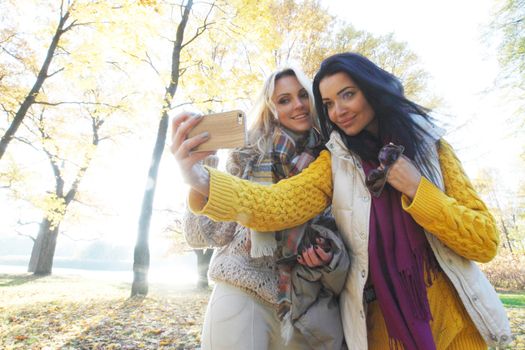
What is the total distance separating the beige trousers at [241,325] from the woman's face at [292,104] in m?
1.05

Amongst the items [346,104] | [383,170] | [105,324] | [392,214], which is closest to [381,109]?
[346,104]

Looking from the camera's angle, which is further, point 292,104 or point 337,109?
point 292,104

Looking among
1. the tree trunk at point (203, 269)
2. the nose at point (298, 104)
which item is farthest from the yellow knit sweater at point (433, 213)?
→ the tree trunk at point (203, 269)

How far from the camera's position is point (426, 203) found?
4.00ft

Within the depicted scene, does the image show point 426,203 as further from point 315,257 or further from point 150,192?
point 150,192

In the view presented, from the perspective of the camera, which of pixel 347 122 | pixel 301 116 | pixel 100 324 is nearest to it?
pixel 347 122

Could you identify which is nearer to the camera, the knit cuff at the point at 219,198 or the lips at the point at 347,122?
the knit cuff at the point at 219,198

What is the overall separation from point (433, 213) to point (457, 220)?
9cm

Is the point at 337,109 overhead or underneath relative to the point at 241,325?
overhead

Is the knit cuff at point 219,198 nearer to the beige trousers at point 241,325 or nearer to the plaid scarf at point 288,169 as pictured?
the plaid scarf at point 288,169

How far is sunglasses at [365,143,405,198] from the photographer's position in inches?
52.2

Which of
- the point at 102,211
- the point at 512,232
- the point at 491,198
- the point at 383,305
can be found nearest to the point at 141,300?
the point at 383,305

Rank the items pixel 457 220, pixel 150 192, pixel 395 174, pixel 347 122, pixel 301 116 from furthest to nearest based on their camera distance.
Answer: pixel 150 192
pixel 301 116
pixel 347 122
pixel 395 174
pixel 457 220

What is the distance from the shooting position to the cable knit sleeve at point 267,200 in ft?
4.13
